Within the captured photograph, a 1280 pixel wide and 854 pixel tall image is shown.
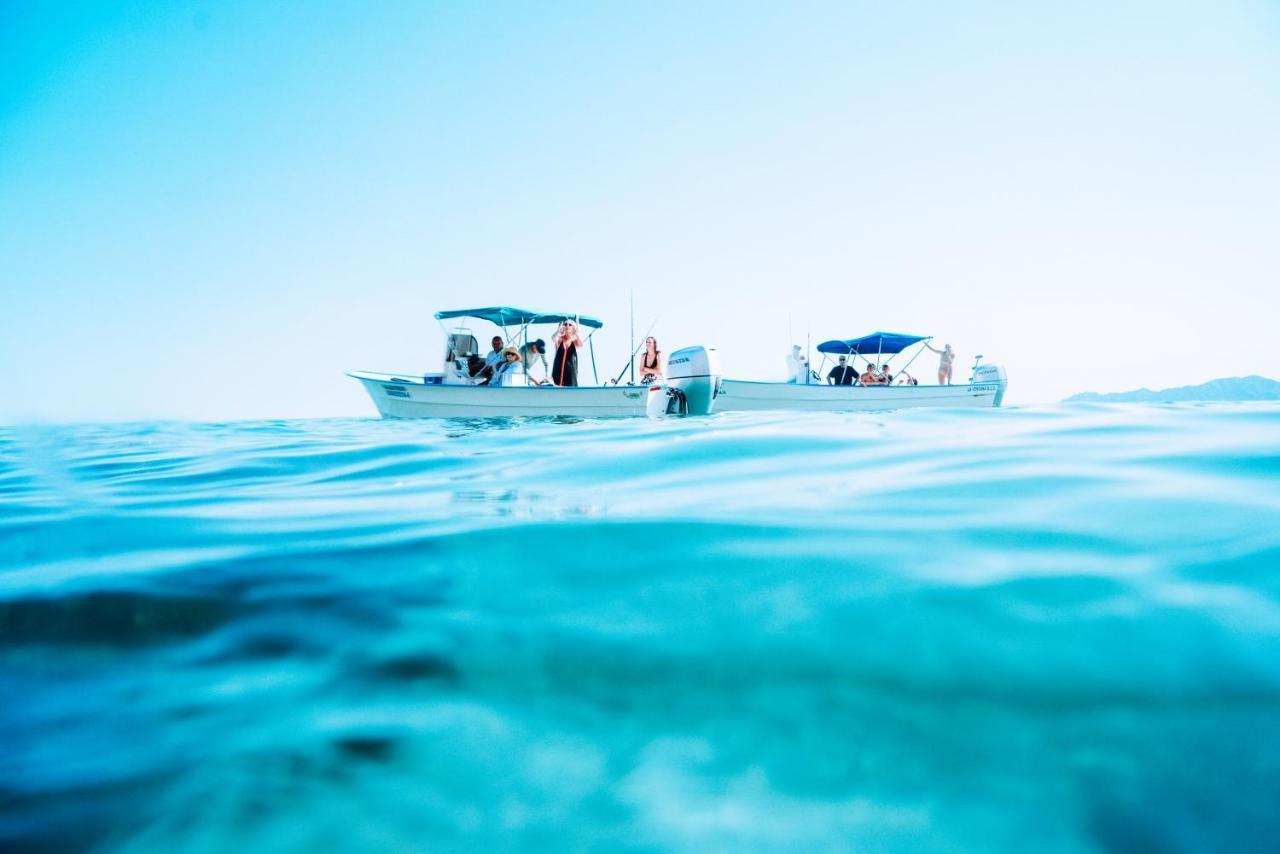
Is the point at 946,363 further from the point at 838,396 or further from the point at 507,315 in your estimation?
the point at 507,315

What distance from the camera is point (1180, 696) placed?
1.02m

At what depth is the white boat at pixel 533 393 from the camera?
46.7 feet

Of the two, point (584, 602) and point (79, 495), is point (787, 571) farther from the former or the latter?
point (79, 495)

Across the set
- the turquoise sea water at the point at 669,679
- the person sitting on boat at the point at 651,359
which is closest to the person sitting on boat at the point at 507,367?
the person sitting on boat at the point at 651,359

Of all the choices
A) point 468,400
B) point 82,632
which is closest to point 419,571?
point 82,632

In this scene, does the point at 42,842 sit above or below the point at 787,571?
below

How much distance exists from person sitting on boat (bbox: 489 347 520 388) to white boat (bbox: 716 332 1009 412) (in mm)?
6122

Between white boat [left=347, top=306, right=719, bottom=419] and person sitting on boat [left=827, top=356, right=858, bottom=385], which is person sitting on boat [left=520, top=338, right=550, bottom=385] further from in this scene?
person sitting on boat [left=827, top=356, right=858, bottom=385]

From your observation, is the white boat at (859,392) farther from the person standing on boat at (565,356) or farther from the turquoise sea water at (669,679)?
the turquoise sea water at (669,679)

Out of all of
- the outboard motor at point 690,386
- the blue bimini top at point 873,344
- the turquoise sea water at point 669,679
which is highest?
the blue bimini top at point 873,344

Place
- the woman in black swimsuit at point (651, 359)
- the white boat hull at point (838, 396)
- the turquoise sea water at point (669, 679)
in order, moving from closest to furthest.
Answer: the turquoise sea water at point (669, 679) → the woman in black swimsuit at point (651, 359) → the white boat hull at point (838, 396)

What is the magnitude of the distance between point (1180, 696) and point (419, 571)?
162cm

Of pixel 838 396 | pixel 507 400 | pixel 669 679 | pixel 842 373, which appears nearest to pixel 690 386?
pixel 507 400

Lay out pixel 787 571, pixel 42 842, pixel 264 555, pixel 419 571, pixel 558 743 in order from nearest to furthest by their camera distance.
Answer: pixel 42 842, pixel 558 743, pixel 787 571, pixel 419 571, pixel 264 555
